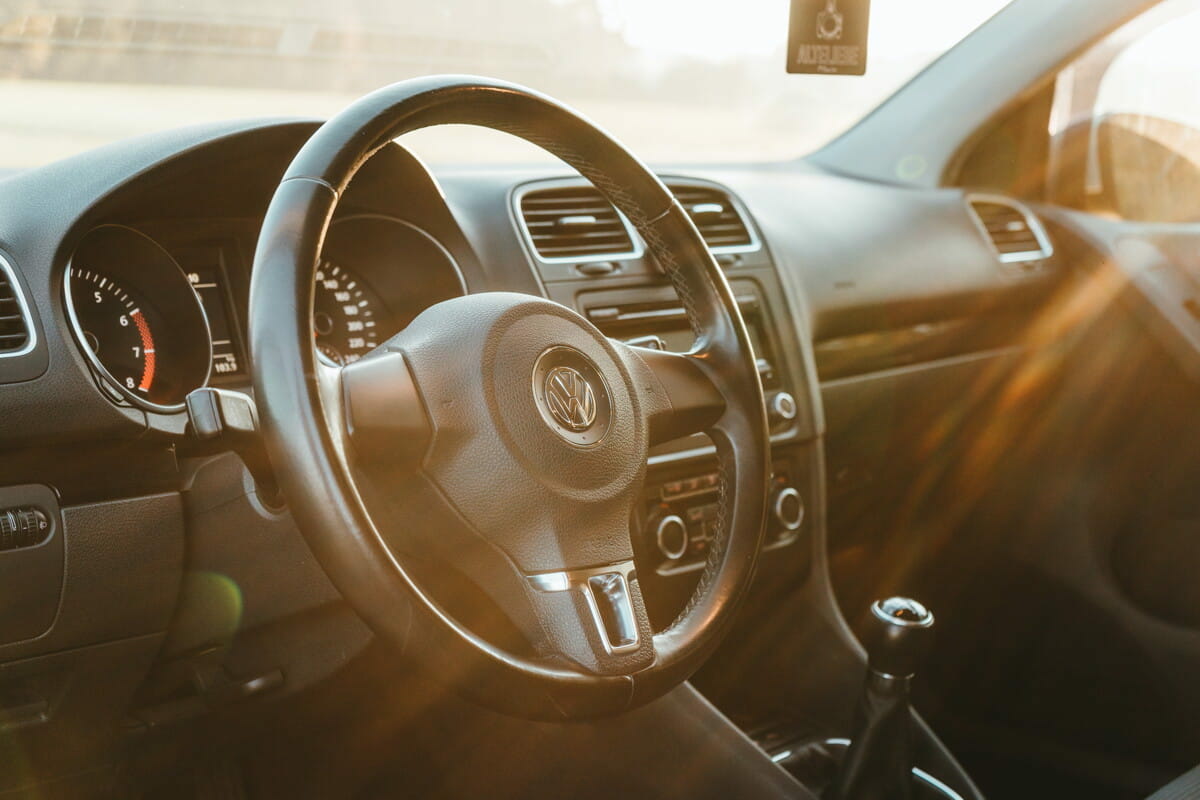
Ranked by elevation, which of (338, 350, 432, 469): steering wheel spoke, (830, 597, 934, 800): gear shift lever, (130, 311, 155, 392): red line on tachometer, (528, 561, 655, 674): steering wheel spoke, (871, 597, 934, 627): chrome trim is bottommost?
(830, 597, 934, 800): gear shift lever

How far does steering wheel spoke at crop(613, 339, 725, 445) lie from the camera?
4.28ft

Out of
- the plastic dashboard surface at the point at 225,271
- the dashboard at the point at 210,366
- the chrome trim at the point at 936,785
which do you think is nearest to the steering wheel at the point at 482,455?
the dashboard at the point at 210,366

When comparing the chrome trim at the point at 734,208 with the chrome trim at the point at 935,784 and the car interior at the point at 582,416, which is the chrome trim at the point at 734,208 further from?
the chrome trim at the point at 935,784

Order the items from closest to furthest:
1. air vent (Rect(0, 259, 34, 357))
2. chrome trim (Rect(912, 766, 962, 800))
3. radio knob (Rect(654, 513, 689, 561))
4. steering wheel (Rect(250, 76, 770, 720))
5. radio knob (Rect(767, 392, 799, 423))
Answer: steering wheel (Rect(250, 76, 770, 720)) < air vent (Rect(0, 259, 34, 357)) < chrome trim (Rect(912, 766, 962, 800)) < radio knob (Rect(654, 513, 689, 561)) < radio knob (Rect(767, 392, 799, 423))

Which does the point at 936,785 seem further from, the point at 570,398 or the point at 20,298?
the point at 20,298

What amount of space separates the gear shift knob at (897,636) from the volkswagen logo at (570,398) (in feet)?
2.14

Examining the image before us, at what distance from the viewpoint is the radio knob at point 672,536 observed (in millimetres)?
1878

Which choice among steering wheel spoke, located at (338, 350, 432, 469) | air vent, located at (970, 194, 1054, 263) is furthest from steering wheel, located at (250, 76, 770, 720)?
air vent, located at (970, 194, 1054, 263)

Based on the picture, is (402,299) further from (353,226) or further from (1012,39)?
(1012,39)

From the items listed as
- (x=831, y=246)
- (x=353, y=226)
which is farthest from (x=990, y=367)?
(x=353, y=226)

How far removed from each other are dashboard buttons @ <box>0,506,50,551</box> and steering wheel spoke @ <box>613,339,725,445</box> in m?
0.68

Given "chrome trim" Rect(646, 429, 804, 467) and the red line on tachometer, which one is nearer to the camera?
the red line on tachometer

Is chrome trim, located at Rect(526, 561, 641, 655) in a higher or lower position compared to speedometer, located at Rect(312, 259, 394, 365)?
lower

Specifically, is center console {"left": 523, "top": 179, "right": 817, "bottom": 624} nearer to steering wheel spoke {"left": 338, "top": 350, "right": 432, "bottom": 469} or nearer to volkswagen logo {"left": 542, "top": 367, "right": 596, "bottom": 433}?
volkswagen logo {"left": 542, "top": 367, "right": 596, "bottom": 433}
